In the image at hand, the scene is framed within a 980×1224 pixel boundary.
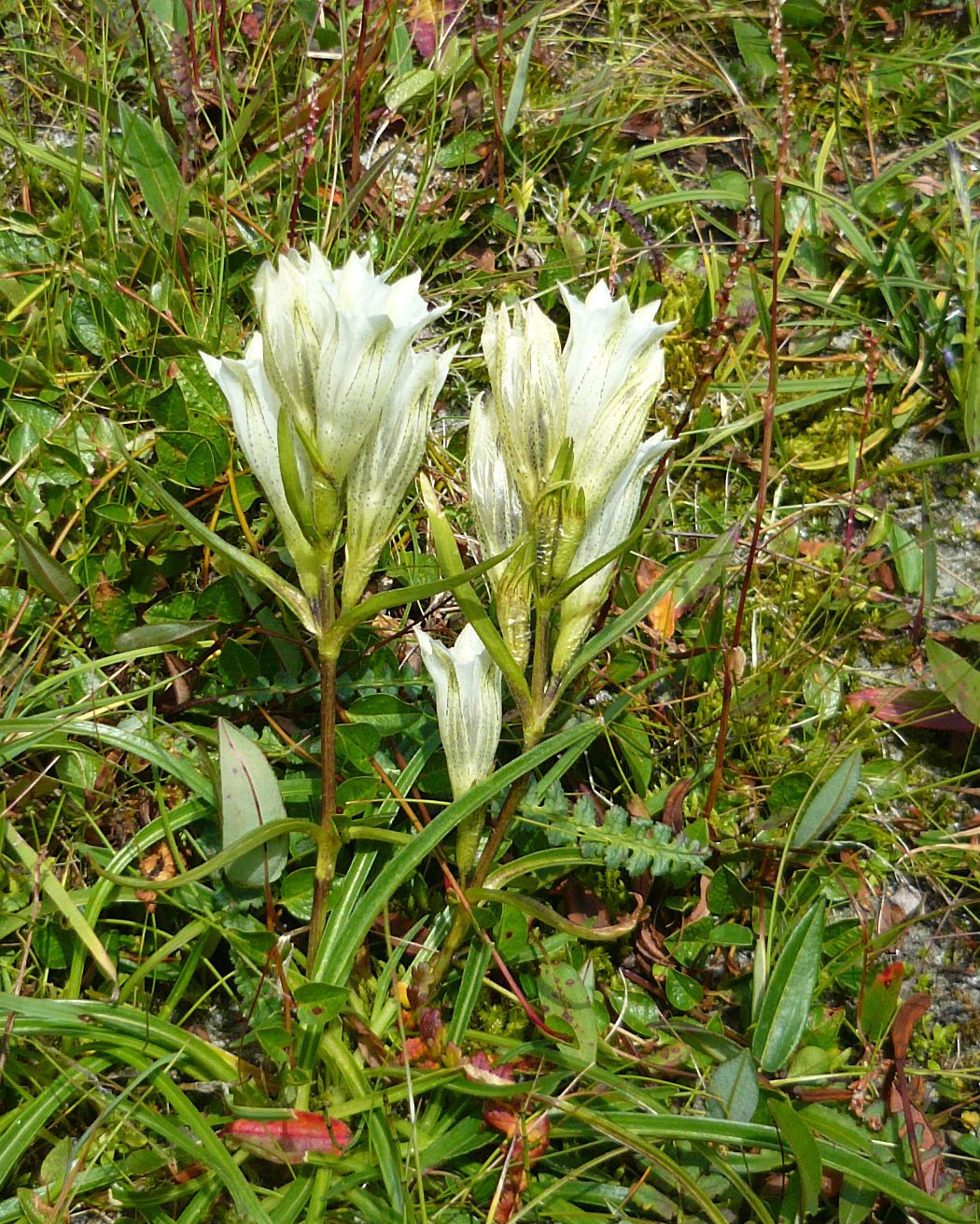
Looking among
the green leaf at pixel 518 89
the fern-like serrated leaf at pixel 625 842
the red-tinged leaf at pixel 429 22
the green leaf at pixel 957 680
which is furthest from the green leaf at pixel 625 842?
the red-tinged leaf at pixel 429 22

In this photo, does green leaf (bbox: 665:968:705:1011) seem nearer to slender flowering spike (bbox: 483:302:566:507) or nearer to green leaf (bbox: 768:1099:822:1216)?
green leaf (bbox: 768:1099:822:1216)

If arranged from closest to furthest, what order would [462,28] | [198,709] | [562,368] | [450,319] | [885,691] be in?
[562,368] < [198,709] < [885,691] < [450,319] < [462,28]

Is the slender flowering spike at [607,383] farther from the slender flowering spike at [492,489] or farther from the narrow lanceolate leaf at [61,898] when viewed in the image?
the narrow lanceolate leaf at [61,898]

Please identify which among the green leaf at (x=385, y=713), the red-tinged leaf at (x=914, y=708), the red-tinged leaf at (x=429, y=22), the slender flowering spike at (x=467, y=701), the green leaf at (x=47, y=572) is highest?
the red-tinged leaf at (x=429, y=22)

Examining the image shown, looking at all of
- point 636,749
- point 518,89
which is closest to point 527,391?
point 636,749

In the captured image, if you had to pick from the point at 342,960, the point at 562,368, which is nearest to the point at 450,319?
the point at 562,368

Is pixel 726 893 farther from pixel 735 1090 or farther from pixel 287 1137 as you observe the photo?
pixel 287 1137

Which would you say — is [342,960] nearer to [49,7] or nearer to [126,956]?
[126,956]
